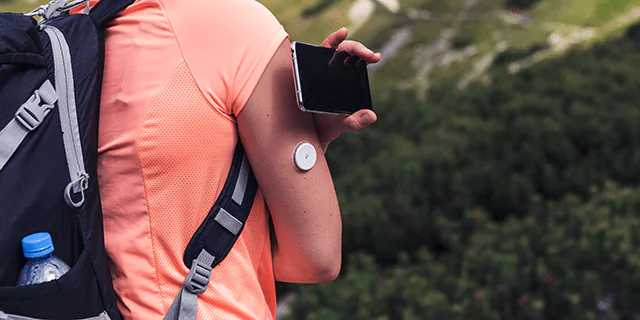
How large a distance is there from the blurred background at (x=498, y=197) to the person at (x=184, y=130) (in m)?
1.99

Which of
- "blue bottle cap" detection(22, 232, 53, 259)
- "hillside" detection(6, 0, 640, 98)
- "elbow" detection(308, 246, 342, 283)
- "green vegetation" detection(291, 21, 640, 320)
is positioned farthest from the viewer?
"hillside" detection(6, 0, 640, 98)

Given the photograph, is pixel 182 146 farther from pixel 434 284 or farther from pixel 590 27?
pixel 590 27

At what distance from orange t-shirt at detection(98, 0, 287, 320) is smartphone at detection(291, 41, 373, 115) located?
0.21ft

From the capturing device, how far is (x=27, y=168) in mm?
1159

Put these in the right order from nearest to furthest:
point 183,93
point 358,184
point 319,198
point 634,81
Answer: point 183,93 → point 319,198 → point 358,184 → point 634,81

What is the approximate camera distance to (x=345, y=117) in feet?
4.62

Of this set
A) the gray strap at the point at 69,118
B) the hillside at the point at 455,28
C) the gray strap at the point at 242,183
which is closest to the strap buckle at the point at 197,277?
the gray strap at the point at 242,183

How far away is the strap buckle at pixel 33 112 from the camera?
1.15 metres

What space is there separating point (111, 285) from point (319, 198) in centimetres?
44

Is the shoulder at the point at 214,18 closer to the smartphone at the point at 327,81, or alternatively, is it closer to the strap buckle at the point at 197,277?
the smartphone at the point at 327,81

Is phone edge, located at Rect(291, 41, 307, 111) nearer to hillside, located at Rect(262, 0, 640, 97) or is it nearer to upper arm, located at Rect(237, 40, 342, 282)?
upper arm, located at Rect(237, 40, 342, 282)

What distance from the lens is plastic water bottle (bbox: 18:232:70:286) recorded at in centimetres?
114

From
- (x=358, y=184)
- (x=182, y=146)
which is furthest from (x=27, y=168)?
(x=358, y=184)

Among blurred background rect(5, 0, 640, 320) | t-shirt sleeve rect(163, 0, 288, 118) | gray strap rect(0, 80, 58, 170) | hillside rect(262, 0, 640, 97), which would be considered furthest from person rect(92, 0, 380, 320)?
hillside rect(262, 0, 640, 97)
